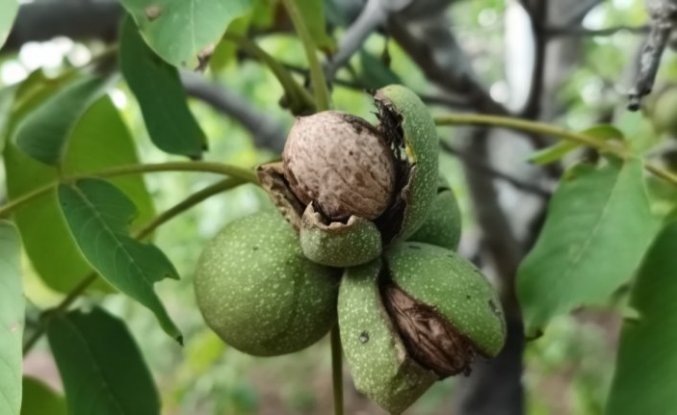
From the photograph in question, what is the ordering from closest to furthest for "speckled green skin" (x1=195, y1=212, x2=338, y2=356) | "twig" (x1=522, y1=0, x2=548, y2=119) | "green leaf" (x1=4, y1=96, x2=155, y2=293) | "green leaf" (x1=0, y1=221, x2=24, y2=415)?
"green leaf" (x1=0, y1=221, x2=24, y2=415) → "speckled green skin" (x1=195, y1=212, x2=338, y2=356) → "green leaf" (x1=4, y1=96, x2=155, y2=293) → "twig" (x1=522, y1=0, x2=548, y2=119)

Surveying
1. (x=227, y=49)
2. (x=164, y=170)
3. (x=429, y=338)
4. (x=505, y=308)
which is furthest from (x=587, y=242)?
(x=505, y=308)

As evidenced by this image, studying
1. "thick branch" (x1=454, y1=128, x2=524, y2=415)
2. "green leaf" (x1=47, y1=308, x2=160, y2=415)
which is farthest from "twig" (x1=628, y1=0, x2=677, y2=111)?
"thick branch" (x1=454, y1=128, x2=524, y2=415)

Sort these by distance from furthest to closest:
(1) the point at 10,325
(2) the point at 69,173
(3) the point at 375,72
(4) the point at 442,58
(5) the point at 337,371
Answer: (4) the point at 442,58
(3) the point at 375,72
(2) the point at 69,173
(5) the point at 337,371
(1) the point at 10,325

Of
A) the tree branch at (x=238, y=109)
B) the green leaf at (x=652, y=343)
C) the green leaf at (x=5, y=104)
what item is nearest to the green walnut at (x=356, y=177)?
the green leaf at (x=652, y=343)

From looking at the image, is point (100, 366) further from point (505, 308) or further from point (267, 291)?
point (505, 308)

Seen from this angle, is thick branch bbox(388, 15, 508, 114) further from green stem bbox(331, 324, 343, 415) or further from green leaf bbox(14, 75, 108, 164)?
green stem bbox(331, 324, 343, 415)

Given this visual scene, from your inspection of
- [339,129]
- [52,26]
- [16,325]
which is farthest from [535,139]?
[16,325]

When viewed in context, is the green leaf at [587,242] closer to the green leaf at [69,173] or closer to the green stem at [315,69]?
the green stem at [315,69]
